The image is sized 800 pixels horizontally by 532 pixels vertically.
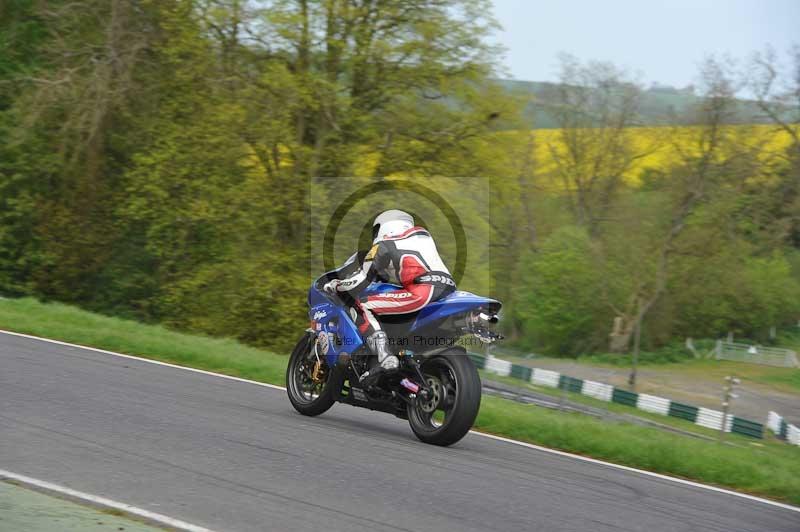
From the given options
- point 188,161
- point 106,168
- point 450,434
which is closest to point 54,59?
point 106,168

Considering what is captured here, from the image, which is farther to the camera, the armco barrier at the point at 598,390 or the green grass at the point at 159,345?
the armco barrier at the point at 598,390

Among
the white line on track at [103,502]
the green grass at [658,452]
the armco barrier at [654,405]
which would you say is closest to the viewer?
the white line on track at [103,502]

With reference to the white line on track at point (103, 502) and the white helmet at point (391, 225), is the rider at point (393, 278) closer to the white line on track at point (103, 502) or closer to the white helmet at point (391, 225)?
the white helmet at point (391, 225)

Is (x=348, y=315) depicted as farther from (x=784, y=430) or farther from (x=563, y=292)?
(x=563, y=292)

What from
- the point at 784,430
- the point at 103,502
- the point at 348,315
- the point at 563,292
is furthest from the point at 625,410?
the point at 563,292

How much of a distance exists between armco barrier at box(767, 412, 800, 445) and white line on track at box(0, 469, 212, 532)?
22824 mm

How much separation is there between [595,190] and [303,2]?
35.7 metres

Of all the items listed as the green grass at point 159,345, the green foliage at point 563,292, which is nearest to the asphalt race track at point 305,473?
the green grass at point 159,345

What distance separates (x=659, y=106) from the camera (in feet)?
180

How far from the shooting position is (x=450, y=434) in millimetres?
8305

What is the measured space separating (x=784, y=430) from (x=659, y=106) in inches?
1233

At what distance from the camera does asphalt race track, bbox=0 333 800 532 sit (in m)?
5.90

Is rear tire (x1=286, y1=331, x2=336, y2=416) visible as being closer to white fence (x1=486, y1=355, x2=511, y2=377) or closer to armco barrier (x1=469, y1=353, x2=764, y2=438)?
armco barrier (x1=469, y1=353, x2=764, y2=438)

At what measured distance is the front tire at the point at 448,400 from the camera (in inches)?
321
